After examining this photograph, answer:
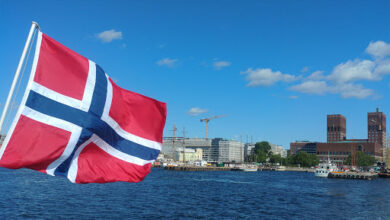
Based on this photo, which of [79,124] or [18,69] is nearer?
[18,69]

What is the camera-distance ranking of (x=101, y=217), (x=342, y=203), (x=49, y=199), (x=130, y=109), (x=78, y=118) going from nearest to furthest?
(x=78, y=118) < (x=130, y=109) < (x=101, y=217) < (x=49, y=199) < (x=342, y=203)

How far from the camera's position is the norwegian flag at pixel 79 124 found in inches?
285

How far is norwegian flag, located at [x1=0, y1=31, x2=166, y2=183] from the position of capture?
7227mm

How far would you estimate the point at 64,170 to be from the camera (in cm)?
812

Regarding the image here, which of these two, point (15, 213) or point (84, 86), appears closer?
point (84, 86)

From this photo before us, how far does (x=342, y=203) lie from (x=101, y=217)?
105 feet

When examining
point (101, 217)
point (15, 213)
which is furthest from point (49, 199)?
point (101, 217)

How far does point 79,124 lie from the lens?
8.13 meters

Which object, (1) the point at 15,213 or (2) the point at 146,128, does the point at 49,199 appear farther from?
(2) the point at 146,128

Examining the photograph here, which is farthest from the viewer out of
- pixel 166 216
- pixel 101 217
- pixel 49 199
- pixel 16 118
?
pixel 49 199

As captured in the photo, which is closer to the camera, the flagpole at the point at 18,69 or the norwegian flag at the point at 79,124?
the flagpole at the point at 18,69

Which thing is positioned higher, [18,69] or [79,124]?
[18,69]

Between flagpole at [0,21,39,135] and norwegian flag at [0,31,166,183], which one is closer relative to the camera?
flagpole at [0,21,39,135]

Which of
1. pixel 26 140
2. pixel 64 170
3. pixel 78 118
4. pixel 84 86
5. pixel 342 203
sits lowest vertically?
pixel 342 203
